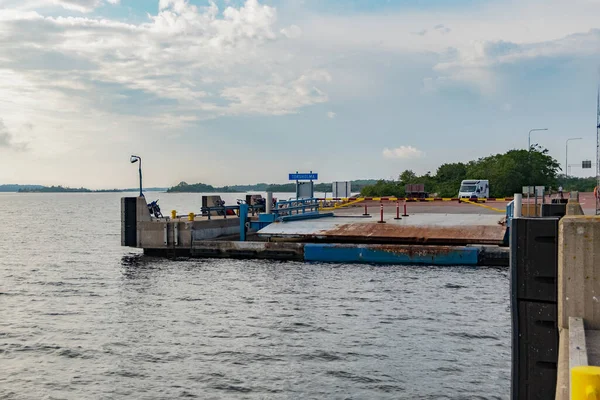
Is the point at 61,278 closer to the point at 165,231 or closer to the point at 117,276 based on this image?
the point at 117,276

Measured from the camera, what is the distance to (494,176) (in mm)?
92500

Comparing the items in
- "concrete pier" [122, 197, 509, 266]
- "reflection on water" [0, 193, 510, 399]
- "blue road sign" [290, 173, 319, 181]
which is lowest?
"reflection on water" [0, 193, 510, 399]

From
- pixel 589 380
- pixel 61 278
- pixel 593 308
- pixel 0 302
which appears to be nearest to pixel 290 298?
pixel 0 302

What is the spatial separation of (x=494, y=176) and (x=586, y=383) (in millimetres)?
92753

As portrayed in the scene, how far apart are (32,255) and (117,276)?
1416 cm

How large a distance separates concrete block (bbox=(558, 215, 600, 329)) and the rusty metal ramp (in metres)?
20.4

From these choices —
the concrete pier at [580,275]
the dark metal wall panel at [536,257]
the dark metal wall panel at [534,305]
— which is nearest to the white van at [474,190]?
the dark metal wall panel at [534,305]

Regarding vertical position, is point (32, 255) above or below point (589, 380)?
below

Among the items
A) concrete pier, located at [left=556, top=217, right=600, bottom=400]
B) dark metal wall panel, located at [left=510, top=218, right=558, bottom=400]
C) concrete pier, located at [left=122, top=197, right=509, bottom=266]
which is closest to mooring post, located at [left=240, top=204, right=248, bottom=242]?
concrete pier, located at [left=122, top=197, right=509, bottom=266]

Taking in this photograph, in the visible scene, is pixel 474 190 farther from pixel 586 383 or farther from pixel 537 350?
pixel 586 383

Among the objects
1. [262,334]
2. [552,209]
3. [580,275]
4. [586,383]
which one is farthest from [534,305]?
[552,209]

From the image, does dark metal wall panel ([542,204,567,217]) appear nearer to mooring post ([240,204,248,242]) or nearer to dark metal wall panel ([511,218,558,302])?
dark metal wall panel ([511,218,558,302])

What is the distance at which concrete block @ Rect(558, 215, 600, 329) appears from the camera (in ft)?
20.7

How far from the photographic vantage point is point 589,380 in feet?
12.4
